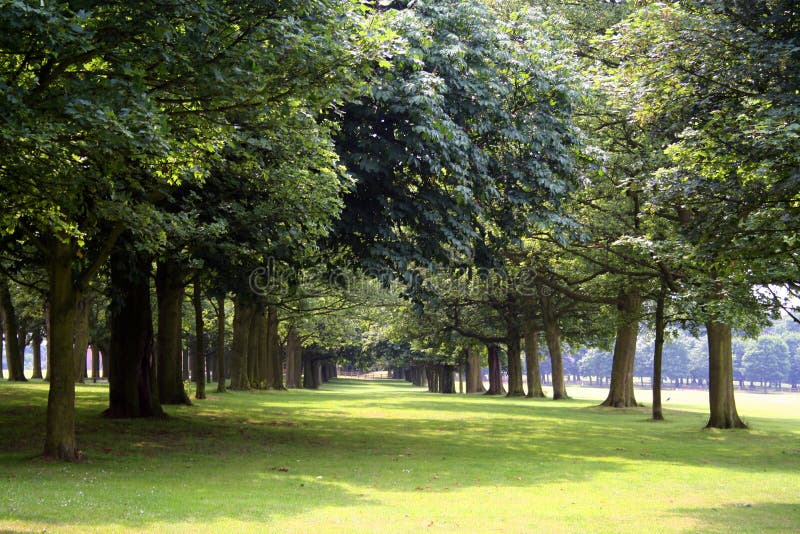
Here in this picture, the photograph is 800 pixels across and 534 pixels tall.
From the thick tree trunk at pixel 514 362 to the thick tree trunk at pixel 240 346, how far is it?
1864 centimetres

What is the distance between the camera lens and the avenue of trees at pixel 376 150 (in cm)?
1081

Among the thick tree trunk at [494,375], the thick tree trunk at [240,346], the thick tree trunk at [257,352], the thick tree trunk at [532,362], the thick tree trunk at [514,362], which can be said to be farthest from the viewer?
the thick tree trunk at [494,375]

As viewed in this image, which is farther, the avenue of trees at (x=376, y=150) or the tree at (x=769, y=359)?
the tree at (x=769, y=359)

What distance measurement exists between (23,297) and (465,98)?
1260 inches

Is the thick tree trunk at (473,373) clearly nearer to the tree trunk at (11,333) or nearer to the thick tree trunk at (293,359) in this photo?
the thick tree trunk at (293,359)

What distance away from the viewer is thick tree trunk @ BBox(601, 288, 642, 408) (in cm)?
3888

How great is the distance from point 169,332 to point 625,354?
24.0m

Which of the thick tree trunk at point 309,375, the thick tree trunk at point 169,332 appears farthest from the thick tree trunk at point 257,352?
the thick tree trunk at point 309,375

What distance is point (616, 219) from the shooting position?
3044 centimetres

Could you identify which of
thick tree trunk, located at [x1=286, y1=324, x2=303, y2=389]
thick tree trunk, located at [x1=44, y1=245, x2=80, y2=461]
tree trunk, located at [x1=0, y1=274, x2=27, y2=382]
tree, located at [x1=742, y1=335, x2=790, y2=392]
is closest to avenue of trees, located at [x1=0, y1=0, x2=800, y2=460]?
thick tree trunk, located at [x1=44, y1=245, x2=80, y2=461]

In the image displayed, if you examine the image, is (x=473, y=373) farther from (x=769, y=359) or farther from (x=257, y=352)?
(x=769, y=359)

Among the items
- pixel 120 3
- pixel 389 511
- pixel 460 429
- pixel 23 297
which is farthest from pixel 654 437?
pixel 23 297

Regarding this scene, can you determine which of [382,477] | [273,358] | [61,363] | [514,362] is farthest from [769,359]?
[61,363]

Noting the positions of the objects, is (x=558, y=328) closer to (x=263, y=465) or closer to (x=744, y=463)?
(x=744, y=463)
